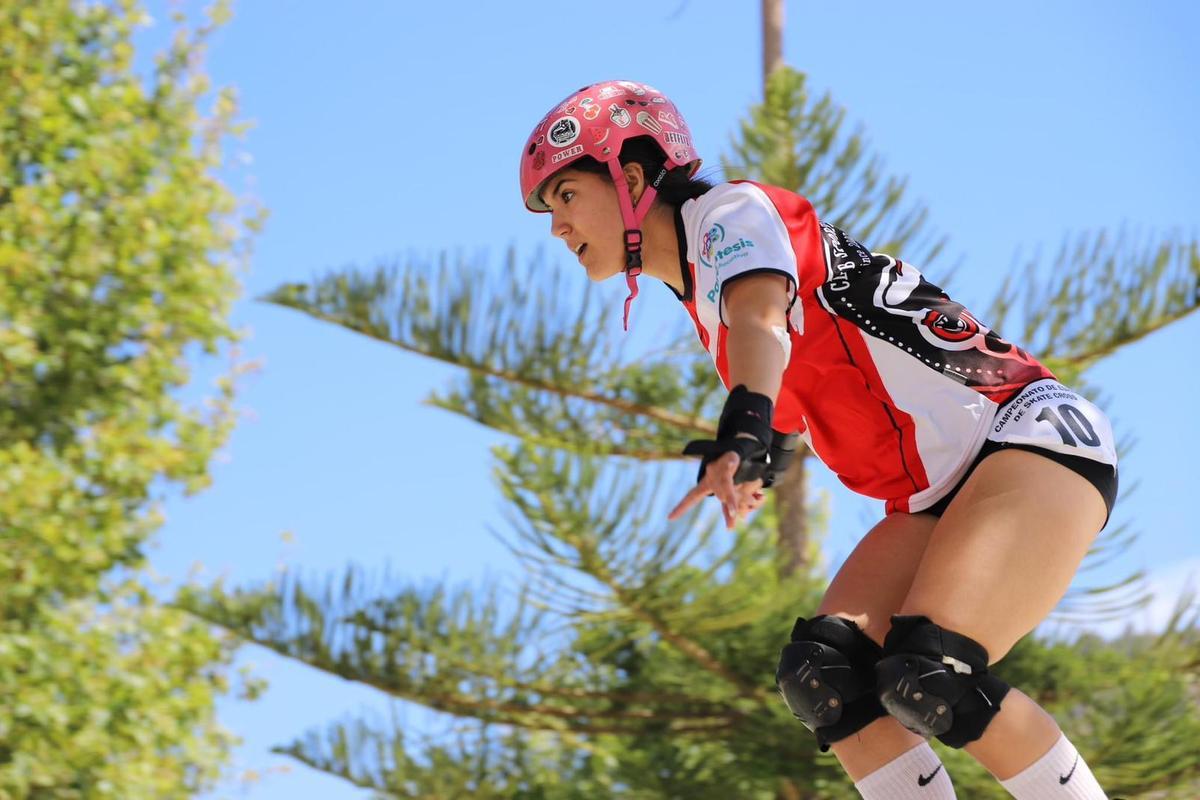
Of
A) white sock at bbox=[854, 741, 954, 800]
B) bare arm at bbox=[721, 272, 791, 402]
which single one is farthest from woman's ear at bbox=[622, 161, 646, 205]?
white sock at bbox=[854, 741, 954, 800]

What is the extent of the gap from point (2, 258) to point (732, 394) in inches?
382

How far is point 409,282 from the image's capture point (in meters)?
9.37

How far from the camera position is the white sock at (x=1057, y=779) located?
2.14 m

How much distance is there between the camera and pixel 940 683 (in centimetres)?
209

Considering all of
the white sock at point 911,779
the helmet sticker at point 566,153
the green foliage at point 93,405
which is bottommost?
the white sock at point 911,779

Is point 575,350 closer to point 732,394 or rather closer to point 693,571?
point 693,571

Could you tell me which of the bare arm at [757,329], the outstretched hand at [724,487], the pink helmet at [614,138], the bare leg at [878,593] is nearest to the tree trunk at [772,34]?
the pink helmet at [614,138]

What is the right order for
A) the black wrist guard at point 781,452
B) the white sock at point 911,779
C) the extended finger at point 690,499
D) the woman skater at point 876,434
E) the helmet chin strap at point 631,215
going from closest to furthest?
the extended finger at point 690,499 → the woman skater at point 876,434 → the white sock at point 911,779 → the helmet chin strap at point 631,215 → the black wrist guard at point 781,452

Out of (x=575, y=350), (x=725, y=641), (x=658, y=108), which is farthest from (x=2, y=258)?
(x=658, y=108)

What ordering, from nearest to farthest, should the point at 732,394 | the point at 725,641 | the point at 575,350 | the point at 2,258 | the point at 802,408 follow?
the point at 732,394 → the point at 802,408 → the point at 725,641 → the point at 575,350 → the point at 2,258

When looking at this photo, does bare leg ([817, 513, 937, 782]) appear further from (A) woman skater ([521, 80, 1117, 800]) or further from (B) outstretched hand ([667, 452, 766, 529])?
(B) outstretched hand ([667, 452, 766, 529])

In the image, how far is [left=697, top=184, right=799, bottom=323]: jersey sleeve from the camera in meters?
2.27

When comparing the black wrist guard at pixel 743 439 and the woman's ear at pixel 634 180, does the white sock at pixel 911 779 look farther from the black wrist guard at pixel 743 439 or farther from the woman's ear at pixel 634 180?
the woman's ear at pixel 634 180

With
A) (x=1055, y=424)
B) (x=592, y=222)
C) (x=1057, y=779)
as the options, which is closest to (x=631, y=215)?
(x=592, y=222)
